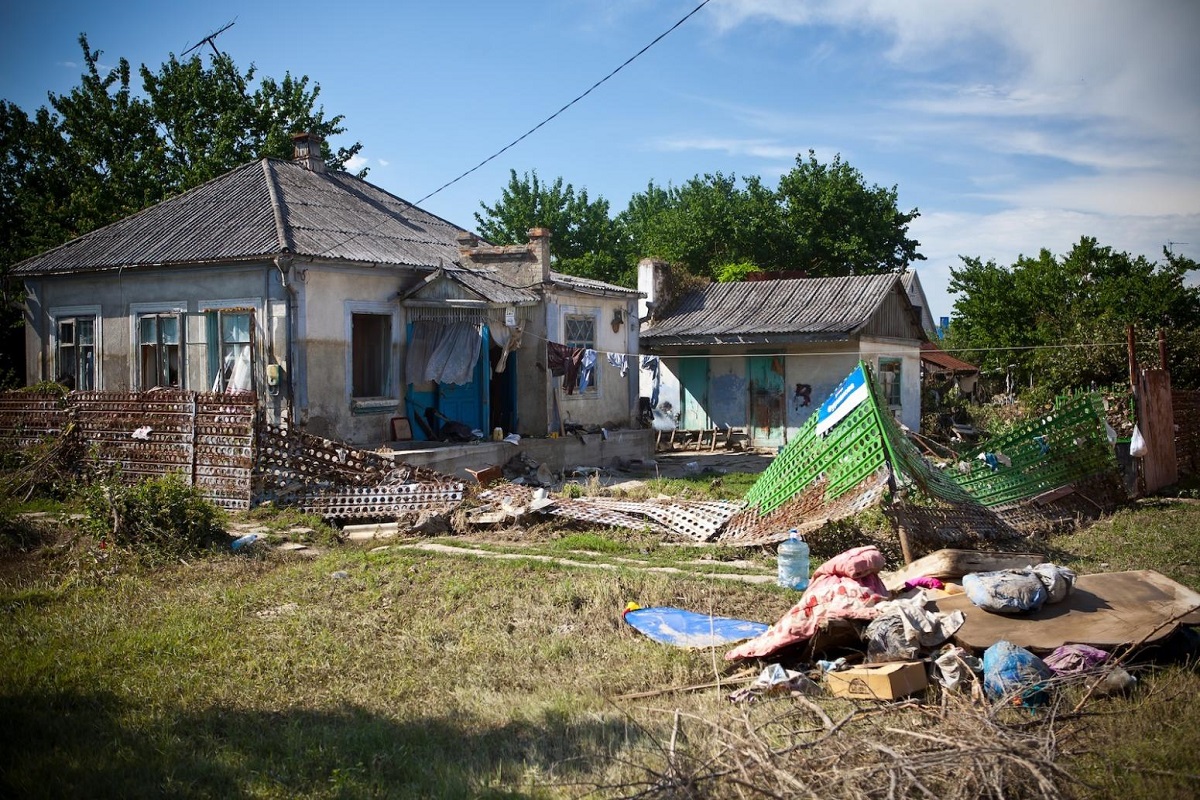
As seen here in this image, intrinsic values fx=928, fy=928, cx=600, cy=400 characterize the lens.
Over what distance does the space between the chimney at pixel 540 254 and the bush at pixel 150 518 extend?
10077 millimetres

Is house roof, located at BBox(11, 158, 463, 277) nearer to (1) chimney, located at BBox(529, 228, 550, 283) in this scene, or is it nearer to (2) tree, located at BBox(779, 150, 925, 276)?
(1) chimney, located at BBox(529, 228, 550, 283)

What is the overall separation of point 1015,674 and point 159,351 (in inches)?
596

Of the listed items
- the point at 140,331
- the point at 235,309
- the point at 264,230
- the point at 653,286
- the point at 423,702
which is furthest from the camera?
the point at 653,286

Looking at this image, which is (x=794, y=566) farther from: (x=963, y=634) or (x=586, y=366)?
(x=586, y=366)

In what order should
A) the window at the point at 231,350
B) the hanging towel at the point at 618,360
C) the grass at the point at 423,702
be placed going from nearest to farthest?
the grass at the point at 423,702
the window at the point at 231,350
the hanging towel at the point at 618,360

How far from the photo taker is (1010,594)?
5852mm

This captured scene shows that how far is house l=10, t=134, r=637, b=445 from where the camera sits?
579 inches

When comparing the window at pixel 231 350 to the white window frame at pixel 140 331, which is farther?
the white window frame at pixel 140 331

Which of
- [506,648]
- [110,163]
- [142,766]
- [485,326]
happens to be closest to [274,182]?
[485,326]

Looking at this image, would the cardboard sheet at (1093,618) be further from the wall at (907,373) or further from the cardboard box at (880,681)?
the wall at (907,373)

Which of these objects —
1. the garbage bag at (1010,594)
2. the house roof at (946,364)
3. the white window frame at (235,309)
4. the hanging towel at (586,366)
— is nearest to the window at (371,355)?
the white window frame at (235,309)

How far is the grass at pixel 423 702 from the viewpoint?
169 inches

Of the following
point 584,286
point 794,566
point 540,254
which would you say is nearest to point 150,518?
point 794,566

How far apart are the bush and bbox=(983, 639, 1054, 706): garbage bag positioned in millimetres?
7681
